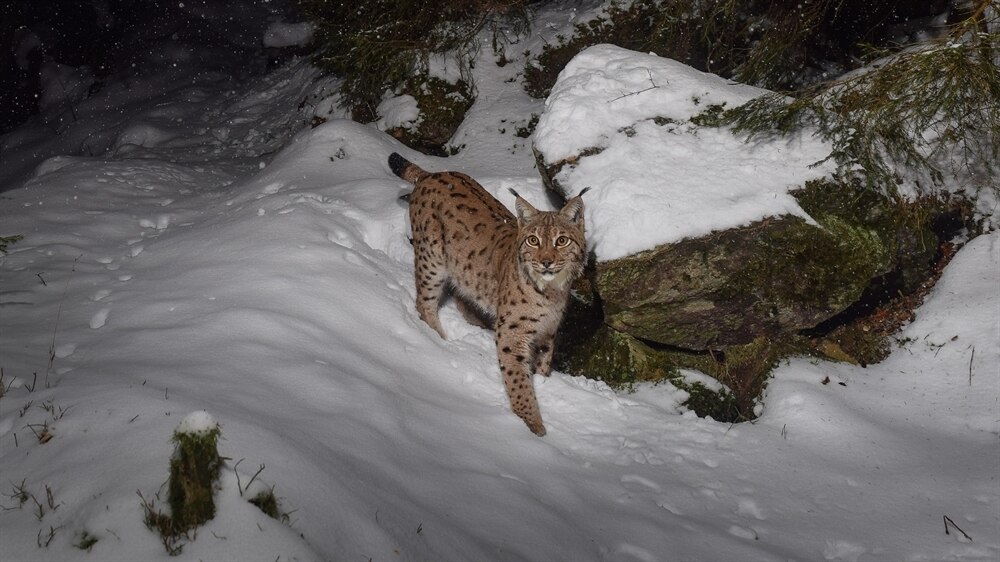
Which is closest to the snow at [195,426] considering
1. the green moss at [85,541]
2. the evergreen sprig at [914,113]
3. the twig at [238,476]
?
the twig at [238,476]

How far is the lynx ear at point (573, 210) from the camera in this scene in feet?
16.0

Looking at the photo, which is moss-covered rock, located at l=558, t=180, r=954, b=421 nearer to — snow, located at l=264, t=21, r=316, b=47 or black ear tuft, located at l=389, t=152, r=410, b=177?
black ear tuft, located at l=389, t=152, r=410, b=177

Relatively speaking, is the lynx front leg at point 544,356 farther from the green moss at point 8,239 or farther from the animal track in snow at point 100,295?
the green moss at point 8,239

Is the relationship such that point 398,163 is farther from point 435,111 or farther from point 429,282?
point 435,111

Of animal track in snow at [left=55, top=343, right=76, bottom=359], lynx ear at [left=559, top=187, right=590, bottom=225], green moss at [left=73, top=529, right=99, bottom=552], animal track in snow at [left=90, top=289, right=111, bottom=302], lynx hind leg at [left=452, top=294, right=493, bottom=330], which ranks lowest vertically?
lynx hind leg at [left=452, top=294, right=493, bottom=330]

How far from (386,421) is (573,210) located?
84.8 inches

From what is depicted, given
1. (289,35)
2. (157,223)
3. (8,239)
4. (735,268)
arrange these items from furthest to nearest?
(289,35) < (157,223) < (735,268) < (8,239)

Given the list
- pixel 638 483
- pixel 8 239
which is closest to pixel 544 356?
pixel 638 483

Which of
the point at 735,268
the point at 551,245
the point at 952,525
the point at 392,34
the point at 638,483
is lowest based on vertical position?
the point at 638,483

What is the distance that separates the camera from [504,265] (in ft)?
17.0

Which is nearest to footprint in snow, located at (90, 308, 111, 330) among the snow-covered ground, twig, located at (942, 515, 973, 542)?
the snow-covered ground

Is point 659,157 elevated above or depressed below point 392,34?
below

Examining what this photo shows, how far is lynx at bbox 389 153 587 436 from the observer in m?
4.76

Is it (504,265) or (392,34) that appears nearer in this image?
(504,265)
